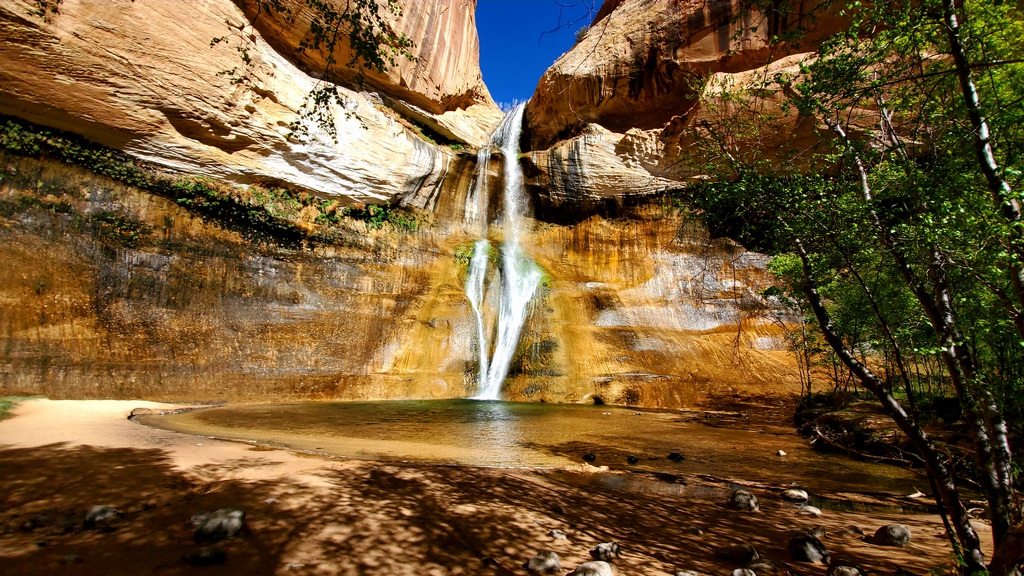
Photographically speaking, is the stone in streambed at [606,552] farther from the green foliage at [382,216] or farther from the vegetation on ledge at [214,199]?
the green foliage at [382,216]

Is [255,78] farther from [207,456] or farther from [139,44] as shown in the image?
[207,456]

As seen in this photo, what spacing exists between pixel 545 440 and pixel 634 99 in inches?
694

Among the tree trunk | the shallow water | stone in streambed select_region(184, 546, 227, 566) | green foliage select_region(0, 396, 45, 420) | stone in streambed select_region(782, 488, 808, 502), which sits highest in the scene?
the tree trunk

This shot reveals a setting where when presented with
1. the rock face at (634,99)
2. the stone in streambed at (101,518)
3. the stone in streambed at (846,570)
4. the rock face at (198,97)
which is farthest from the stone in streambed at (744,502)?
the rock face at (634,99)

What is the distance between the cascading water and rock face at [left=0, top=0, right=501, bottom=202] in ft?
12.0

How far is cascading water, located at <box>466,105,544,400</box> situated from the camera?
16.3 meters

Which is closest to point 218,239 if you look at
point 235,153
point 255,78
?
point 235,153

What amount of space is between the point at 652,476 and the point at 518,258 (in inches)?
590

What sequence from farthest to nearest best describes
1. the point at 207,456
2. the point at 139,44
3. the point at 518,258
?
the point at 518,258 < the point at 139,44 < the point at 207,456

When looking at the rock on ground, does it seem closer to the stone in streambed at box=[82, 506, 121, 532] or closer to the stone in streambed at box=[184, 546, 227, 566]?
the stone in streambed at box=[184, 546, 227, 566]

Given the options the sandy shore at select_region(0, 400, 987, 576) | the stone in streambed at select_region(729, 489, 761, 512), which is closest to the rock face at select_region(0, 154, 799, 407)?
the sandy shore at select_region(0, 400, 987, 576)

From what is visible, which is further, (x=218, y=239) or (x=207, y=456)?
(x=218, y=239)

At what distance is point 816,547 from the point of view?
321 cm

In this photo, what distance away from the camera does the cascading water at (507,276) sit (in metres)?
16.3
